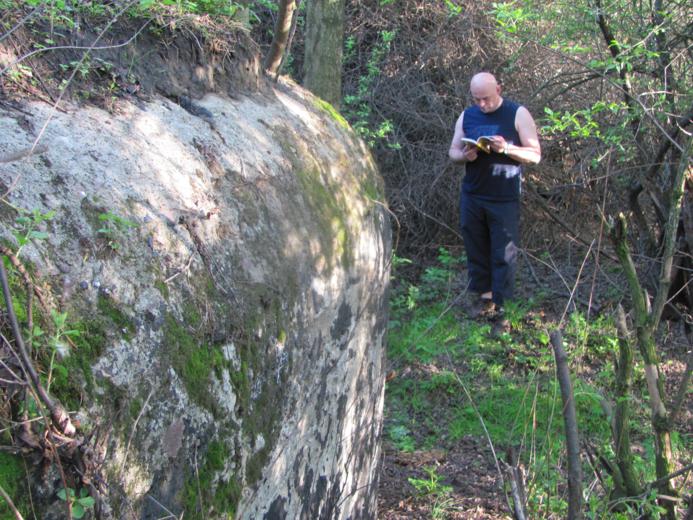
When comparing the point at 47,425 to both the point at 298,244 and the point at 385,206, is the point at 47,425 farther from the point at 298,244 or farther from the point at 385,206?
the point at 385,206

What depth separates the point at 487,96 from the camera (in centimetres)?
603

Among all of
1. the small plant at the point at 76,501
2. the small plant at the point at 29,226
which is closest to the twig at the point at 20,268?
the small plant at the point at 29,226

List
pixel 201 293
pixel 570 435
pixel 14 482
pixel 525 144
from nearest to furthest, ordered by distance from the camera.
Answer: pixel 14 482 → pixel 201 293 → pixel 570 435 → pixel 525 144

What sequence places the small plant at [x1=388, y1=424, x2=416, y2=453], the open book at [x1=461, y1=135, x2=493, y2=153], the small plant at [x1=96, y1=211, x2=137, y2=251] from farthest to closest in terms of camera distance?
the open book at [x1=461, y1=135, x2=493, y2=153], the small plant at [x1=388, y1=424, x2=416, y2=453], the small plant at [x1=96, y1=211, x2=137, y2=251]

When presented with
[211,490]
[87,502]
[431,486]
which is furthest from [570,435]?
[431,486]

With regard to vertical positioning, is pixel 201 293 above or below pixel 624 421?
above

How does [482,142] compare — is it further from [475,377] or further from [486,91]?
[475,377]

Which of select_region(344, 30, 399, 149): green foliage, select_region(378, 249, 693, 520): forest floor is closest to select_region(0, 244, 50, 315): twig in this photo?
select_region(378, 249, 693, 520): forest floor

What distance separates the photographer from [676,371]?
5949 millimetres

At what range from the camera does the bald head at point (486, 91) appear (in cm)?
600

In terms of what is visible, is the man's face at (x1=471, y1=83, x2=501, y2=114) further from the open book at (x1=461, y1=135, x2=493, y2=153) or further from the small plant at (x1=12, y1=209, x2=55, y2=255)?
the small plant at (x1=12, y1=209, x2=55, y2=255)

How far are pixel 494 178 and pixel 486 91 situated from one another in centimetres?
71

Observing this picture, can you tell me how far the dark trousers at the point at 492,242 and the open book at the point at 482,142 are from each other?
1.69 feet

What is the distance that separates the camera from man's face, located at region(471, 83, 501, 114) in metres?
6.00
